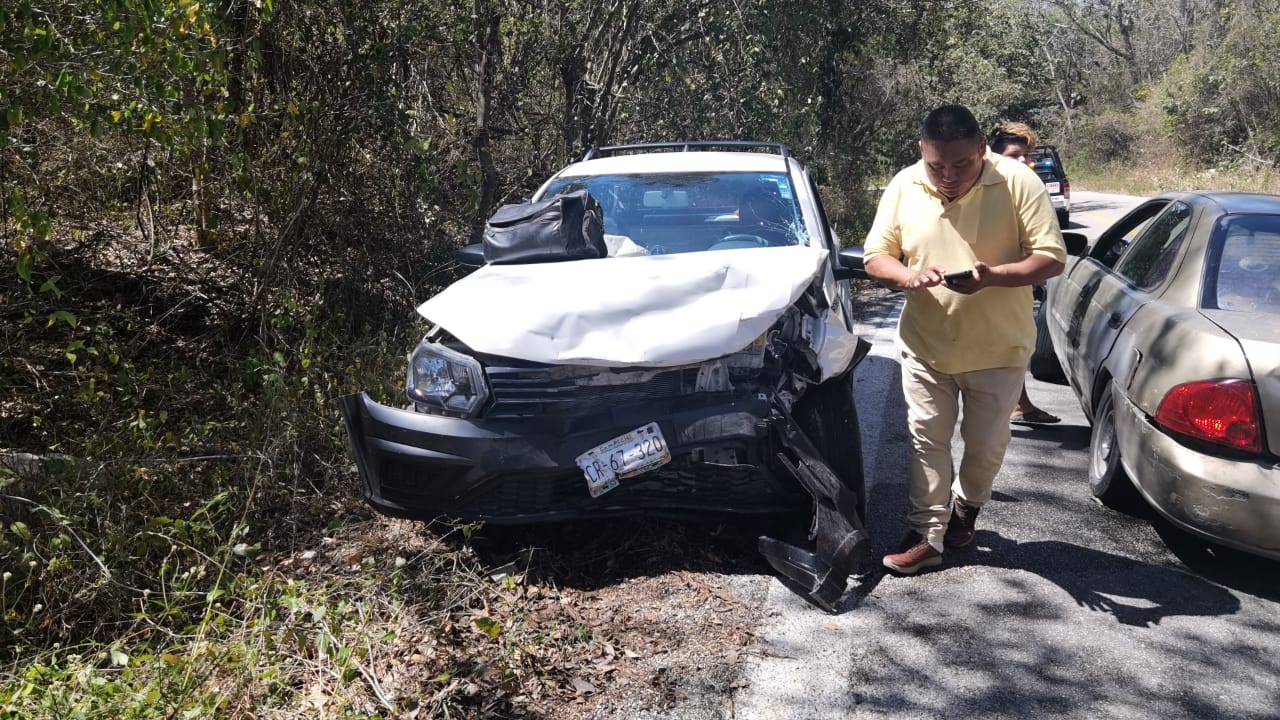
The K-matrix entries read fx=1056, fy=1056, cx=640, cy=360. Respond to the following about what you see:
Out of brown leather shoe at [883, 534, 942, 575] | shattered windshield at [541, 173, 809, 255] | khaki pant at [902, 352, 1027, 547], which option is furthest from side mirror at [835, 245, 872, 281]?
brown leather shoe at [883, 534, 942, 575]

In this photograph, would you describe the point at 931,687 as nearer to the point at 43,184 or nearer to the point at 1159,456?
the point at 1159,456

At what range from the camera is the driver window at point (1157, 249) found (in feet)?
16.8

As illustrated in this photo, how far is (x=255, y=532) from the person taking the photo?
473 cm

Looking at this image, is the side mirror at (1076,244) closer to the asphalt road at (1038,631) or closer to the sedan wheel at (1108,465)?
the sedan wheel at (1108,465)

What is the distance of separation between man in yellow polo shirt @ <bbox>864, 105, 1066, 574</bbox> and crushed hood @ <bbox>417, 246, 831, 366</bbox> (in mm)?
482

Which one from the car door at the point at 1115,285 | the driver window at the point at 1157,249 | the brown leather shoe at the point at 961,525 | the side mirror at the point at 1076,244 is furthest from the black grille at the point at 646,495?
the side mirror at the point at 1076,244

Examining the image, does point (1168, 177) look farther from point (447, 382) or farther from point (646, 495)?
point (447, 382)

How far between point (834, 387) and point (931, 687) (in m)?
1.60

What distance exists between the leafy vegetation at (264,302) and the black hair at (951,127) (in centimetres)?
229

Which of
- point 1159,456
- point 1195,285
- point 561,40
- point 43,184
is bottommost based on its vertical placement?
point 1159,456

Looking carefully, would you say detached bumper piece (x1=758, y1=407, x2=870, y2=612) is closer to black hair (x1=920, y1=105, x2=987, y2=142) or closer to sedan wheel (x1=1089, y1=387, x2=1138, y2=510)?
black hair (x1=920, y1=105, x2=987, y2=142)

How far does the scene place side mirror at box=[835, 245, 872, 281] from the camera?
507 cm

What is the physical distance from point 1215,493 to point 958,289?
3.99ft

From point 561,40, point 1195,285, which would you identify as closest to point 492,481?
point 1195,285
